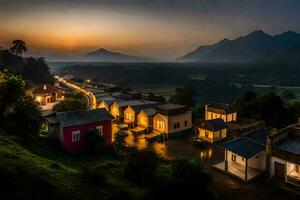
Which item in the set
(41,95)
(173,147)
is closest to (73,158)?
(173,147)

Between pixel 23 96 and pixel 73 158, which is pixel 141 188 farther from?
pixel 23 96

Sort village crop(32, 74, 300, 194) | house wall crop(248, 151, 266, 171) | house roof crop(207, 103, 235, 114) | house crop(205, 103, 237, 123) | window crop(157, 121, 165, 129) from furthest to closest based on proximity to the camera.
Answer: house roof crop(207, 103, 235, 114) → house crop(205, 103, 237, 123) → window crop(157, 121, 165, 129) → house wall crop(248, 151, 266, 171) → village crop(32, 74, 300, 194)

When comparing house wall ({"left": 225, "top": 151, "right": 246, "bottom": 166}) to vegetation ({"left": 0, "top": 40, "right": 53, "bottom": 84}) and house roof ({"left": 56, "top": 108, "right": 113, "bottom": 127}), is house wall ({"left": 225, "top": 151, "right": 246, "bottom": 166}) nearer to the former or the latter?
house roof ({"left": 56, "top": 108, "right": 113, "bottom": 127})

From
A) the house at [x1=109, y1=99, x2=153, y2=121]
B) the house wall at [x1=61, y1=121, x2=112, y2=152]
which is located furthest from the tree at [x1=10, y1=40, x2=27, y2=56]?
the house wall at [x1=61, y1=121, x2=112, y2=152]

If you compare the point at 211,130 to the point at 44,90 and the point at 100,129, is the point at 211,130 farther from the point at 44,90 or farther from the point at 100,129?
the point at 44,90

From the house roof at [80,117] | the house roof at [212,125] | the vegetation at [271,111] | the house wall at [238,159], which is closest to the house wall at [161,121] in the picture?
the house roof at [212,125]

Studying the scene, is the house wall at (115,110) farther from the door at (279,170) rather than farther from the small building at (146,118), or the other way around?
the door at (279,170)
